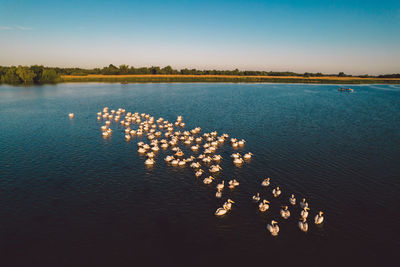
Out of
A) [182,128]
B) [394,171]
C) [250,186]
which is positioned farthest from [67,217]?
[394,171]

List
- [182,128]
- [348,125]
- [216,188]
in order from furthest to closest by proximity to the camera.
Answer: [348,125], [182,128], [216,188]

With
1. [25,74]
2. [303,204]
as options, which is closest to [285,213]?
[303,204]

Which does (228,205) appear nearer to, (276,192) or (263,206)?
(263,206)

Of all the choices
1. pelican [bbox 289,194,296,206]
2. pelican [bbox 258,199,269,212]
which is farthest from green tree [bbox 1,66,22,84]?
pelican [bbox 289,194,296,206]

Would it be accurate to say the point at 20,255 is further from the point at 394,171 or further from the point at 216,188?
the point at 394,171

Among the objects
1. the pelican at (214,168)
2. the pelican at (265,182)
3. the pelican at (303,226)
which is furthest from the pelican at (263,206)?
the pelican at (214,168)
